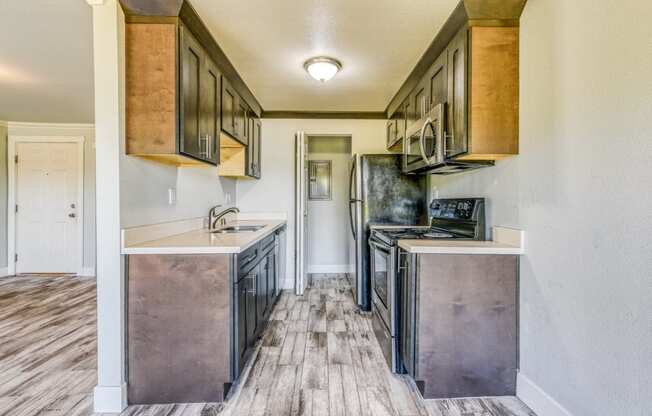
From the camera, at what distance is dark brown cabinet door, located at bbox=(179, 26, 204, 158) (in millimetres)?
1901

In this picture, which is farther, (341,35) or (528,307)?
(341,35)

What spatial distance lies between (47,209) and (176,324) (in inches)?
176

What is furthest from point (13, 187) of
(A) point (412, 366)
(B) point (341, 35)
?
(A) point (412, 366)

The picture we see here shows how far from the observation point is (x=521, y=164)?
186cm

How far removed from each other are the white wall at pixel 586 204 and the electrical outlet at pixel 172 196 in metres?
2.30

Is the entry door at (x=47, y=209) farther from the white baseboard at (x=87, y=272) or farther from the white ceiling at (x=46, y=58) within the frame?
the white ceiling at (x=46, y=58)

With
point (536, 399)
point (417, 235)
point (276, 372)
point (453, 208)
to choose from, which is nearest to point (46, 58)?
point (276, 372)

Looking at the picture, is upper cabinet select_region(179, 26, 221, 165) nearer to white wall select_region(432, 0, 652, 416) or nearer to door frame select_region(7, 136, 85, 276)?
white wall select_region(432, 0, 652, 416)

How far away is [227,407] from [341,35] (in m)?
2.43

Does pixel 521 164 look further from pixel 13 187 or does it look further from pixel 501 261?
pixel 13 187

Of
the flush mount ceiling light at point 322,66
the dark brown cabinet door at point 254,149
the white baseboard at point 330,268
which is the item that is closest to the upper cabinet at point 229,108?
the dark brown cabinet door at point 254,149

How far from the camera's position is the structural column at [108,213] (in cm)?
173

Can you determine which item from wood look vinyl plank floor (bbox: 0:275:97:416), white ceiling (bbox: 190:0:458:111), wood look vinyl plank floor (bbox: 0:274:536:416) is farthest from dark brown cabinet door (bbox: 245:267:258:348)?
white ceiling (bbox: 190:0:458:111)

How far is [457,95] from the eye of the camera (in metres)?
1.98
